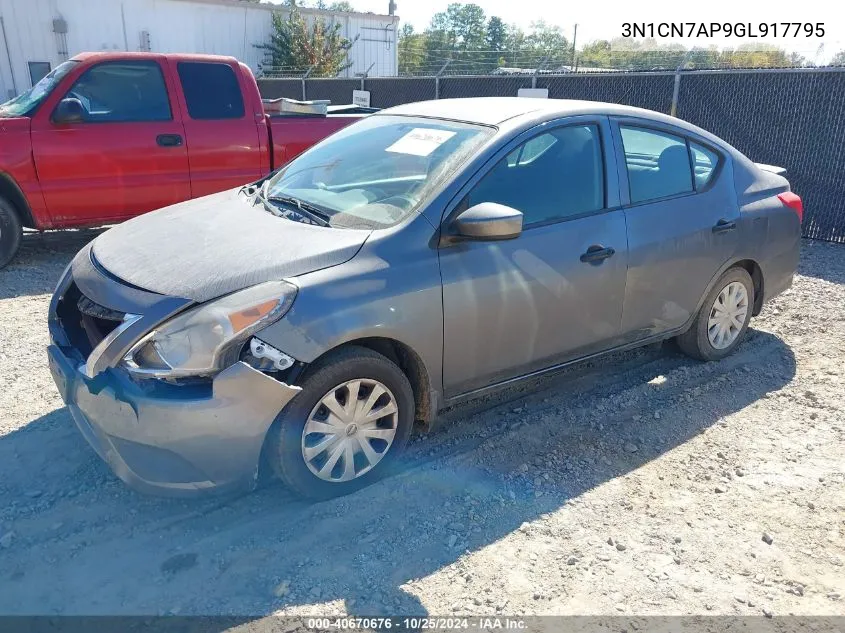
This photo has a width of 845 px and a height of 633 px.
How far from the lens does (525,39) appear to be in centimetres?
5075

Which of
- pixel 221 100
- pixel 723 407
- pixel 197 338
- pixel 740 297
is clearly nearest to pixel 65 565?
pixel 197 338

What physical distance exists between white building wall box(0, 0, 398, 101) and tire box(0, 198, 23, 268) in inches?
668

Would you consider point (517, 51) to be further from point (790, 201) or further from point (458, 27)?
point (458, 27)

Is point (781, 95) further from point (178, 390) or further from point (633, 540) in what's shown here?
point (178, 390)

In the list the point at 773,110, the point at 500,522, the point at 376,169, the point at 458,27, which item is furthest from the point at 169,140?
the point at 458,27

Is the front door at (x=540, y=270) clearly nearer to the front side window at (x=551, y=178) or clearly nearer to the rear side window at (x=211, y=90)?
the front side window at (x=551, y=178)

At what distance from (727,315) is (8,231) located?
6393 mm

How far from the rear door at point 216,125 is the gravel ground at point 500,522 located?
3442mm

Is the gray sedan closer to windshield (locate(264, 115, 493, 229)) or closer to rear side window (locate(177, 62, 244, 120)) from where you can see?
windshield (locate(264, 115, 493, 229))

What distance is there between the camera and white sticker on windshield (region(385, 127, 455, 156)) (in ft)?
12.3

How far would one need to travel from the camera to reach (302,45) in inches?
1011

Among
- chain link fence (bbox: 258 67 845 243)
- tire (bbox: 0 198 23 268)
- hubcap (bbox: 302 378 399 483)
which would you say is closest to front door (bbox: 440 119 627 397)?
hubcap (bbox: 302 378 399 483)

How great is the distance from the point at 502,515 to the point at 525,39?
52.6m

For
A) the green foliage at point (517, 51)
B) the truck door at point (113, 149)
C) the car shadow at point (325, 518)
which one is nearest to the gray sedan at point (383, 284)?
the car shadow at point (325, 518)
